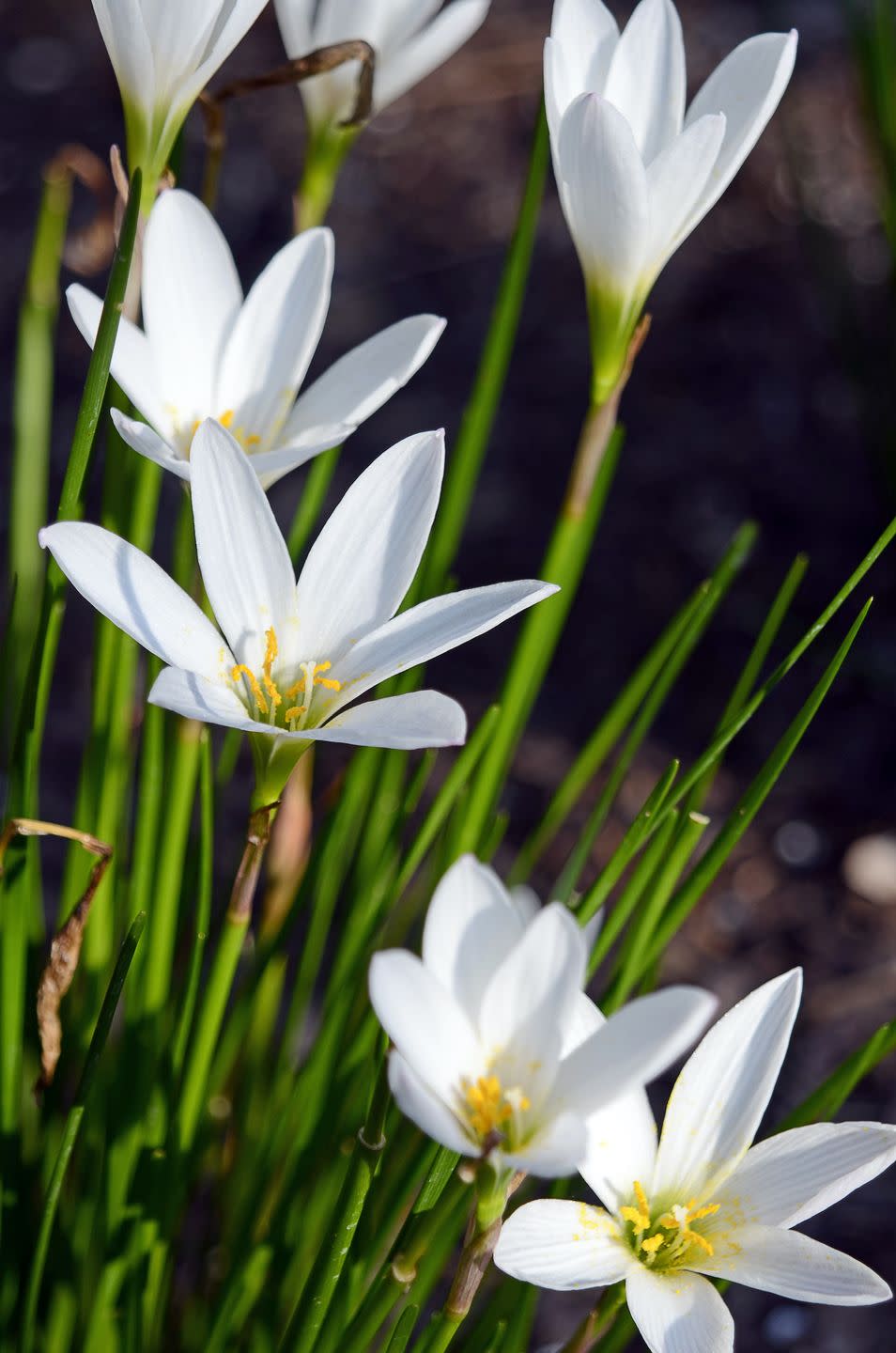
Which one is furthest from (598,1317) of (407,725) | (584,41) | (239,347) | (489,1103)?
(584,41)

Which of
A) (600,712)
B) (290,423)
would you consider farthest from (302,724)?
(600,712)

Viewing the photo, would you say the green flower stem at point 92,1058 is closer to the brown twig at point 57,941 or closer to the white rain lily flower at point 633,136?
the brown twig at point 57,941

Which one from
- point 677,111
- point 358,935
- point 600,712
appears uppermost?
point 677,111

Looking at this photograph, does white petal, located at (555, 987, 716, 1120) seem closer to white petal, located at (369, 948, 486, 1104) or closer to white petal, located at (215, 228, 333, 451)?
white petal, located at (369, 948, 486, 1104)

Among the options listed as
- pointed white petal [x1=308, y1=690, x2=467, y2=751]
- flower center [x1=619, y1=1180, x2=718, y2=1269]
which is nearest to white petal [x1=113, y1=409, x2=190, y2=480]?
pointed white petal [x1=308, y1=690, x2=467, y2=751]

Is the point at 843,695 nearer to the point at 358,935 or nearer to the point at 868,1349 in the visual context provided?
the point at 868,1349

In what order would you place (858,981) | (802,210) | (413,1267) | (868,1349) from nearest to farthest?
(413,1267) < (868,1349) < (858,981) < (802,210)
